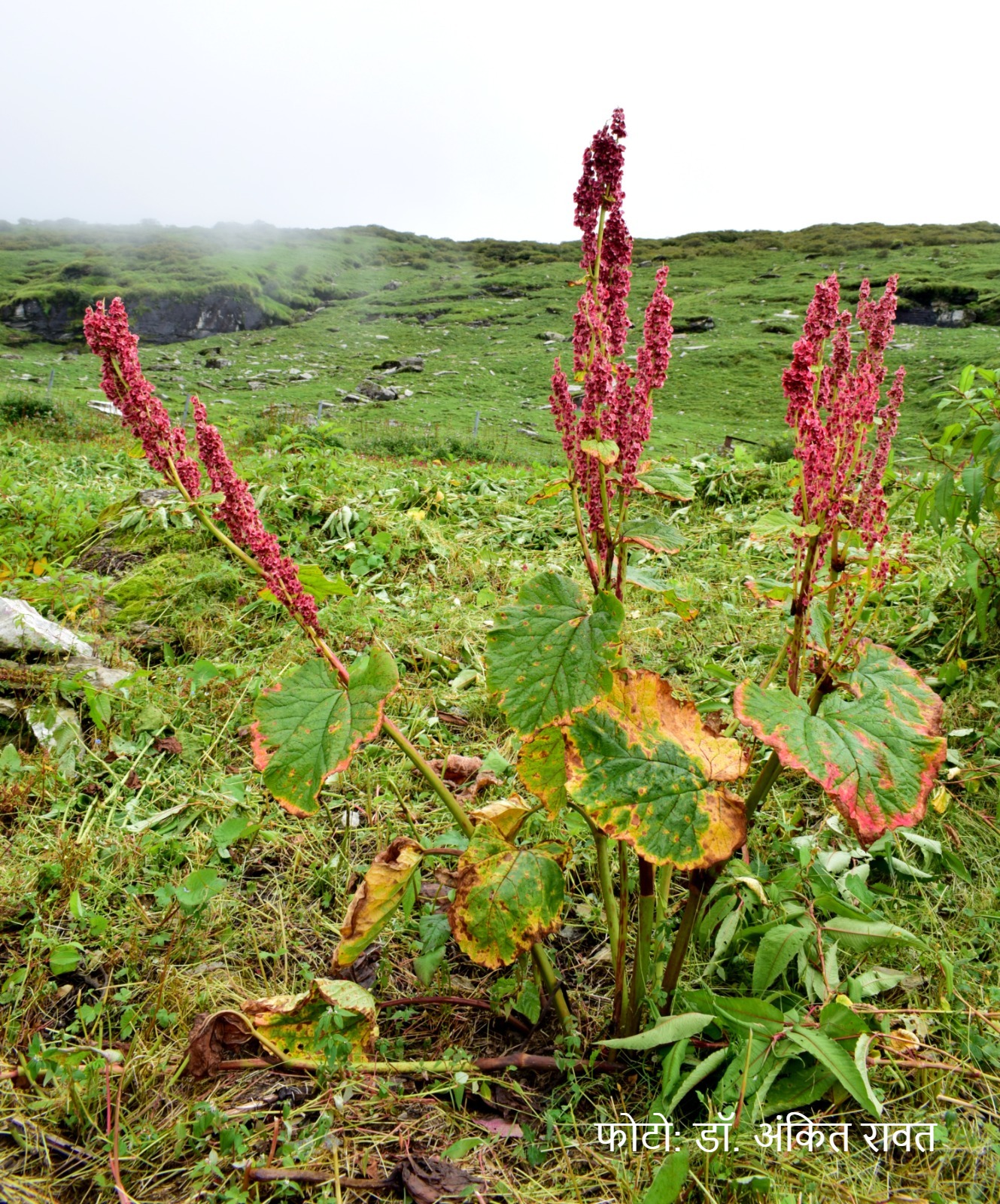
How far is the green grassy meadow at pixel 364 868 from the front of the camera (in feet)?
4.53

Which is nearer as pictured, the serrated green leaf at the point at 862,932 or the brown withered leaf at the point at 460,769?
the serrated green leaf at the point at 862,932

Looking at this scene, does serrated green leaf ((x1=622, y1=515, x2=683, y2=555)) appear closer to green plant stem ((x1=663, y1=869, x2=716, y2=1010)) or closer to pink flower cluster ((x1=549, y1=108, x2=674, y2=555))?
pink flower cluster ((x1=549, y1=108, x2=674, y2=555))

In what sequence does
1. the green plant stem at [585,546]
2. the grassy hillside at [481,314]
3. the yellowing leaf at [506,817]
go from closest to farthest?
1. the green plant stem at [585,546]
2. the yellowing leaf at [506,817]
3. the grassy hillside at [481,314]

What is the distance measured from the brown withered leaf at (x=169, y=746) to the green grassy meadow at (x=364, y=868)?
2 cm

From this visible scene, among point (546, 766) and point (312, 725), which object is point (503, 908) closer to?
point (546, 766)

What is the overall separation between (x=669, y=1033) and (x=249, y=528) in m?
1.51

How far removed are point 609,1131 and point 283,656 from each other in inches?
102

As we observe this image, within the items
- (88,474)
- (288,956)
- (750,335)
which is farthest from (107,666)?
(750,335)

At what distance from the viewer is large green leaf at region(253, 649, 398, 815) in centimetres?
131

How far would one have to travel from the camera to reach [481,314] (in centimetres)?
4850

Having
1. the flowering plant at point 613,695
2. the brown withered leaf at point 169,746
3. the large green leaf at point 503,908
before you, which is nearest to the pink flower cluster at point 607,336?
the flowering plant at point 613,695

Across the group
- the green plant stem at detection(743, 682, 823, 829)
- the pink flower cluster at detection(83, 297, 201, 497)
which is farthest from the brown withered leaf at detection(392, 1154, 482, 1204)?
the pink flower cluster at detection(83, 297, 201, 497)

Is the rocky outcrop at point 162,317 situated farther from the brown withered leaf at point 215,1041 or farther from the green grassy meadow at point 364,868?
the brown withered leaf at point 215,1041

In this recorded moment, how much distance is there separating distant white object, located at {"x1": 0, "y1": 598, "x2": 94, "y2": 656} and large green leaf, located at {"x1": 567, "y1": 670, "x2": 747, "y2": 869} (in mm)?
2867
